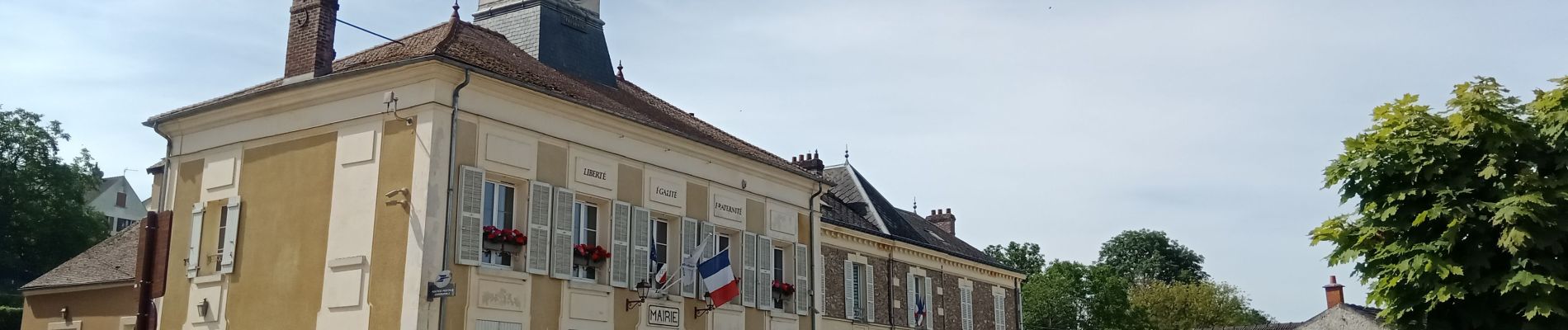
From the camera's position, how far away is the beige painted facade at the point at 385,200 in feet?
54.1

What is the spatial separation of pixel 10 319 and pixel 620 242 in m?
26.9

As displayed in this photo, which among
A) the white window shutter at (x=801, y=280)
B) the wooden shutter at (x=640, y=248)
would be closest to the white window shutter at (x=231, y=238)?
the wooden shutter at (x=640, y=248)

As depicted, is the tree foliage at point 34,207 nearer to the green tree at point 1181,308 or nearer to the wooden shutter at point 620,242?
the wooden shutter at point 620,242

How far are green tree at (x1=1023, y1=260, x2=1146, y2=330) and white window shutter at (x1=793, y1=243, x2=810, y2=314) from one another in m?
34.0

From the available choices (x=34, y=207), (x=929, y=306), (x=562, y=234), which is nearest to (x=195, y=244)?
(x=562, y=234)

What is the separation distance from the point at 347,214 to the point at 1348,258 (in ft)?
42.9

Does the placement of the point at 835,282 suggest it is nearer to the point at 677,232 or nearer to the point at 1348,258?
the point at 677,232

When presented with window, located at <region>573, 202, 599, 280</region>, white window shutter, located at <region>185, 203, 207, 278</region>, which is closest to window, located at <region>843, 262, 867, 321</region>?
window, located at <region>573, 202, 599, 280</region>

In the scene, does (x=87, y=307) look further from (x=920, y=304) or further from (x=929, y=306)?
(x=929, y=306)

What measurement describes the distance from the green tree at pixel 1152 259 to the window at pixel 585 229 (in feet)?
184

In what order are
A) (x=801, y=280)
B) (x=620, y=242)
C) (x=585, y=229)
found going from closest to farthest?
(x=585, y=229) → (x=620, y=242) → (x=801, y=280)

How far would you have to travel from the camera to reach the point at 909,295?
30.3 meters

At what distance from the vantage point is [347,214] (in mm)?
17016

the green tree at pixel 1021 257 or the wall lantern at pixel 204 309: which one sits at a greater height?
the green tree at pixel 1021 257
